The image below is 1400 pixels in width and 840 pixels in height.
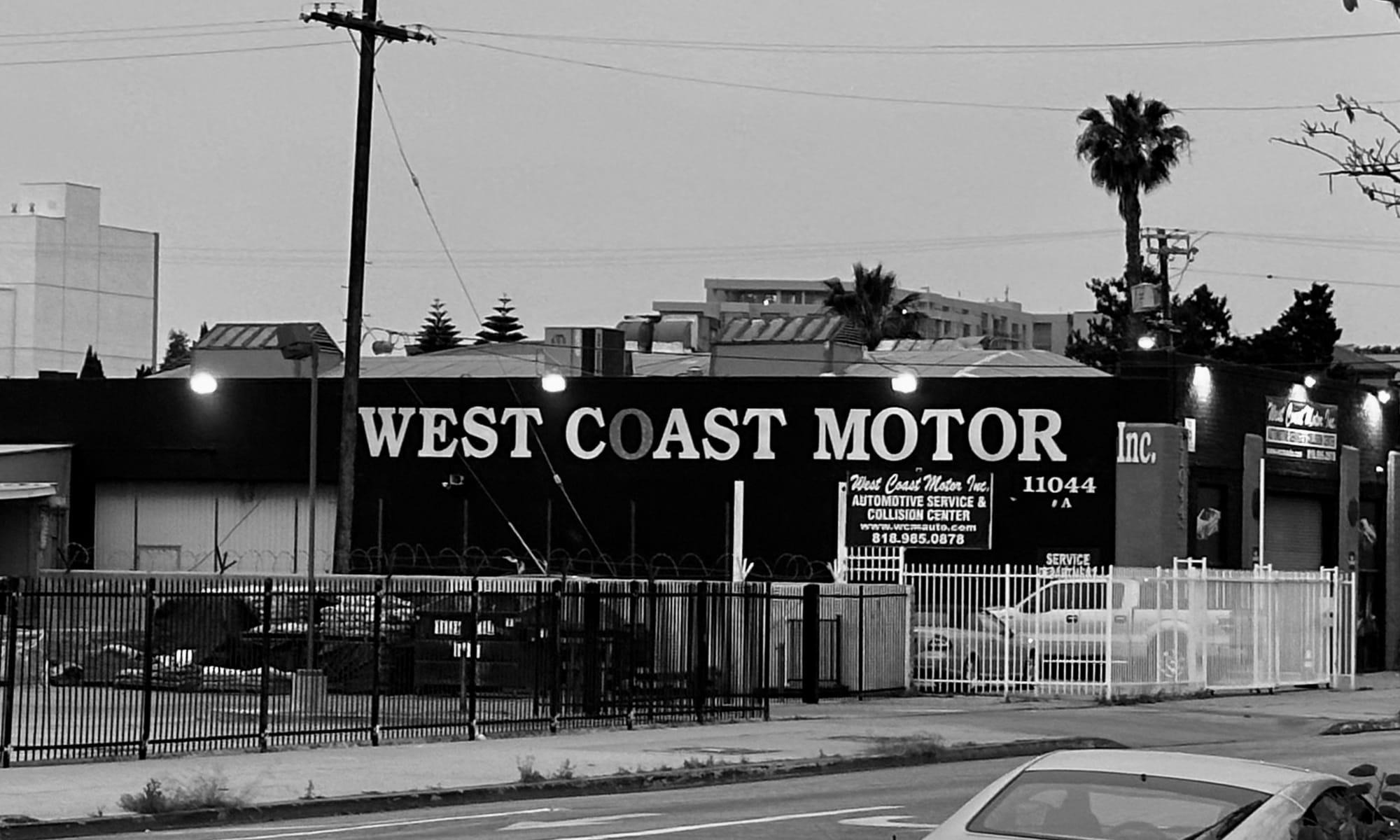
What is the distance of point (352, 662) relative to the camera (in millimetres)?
23562

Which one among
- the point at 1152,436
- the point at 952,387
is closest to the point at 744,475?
the point at 952,387

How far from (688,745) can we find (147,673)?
629 cm

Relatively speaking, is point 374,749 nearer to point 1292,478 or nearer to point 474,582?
point 474,582

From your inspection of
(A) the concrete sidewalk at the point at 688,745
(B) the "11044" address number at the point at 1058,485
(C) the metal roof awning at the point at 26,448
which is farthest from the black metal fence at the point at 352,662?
(C) the metal roof awning at the point at 26,448

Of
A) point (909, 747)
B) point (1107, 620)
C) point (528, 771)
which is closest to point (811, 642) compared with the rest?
point (1107, 620)

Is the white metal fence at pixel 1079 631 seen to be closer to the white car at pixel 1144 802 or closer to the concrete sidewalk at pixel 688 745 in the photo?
the concrete sidewalk at pixel 688 745

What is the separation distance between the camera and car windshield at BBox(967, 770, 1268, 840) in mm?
8531

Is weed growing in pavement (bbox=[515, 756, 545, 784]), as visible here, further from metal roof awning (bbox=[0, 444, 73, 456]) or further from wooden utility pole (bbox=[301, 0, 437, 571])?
metal roof awning (bbox=[0, 444, 73, 456])

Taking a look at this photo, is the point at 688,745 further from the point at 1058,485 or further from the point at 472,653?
the point at 1058,485

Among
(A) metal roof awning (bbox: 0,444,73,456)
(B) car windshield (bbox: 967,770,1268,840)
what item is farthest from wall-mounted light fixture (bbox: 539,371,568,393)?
(B) car windshield (bbox: 967,770,1268,840)

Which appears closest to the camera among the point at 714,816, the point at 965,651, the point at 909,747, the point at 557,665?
the point at 714,816

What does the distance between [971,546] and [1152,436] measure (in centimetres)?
401

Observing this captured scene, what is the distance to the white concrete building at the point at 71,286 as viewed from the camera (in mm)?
99812

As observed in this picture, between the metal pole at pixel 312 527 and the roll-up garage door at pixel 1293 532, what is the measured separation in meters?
19.5
